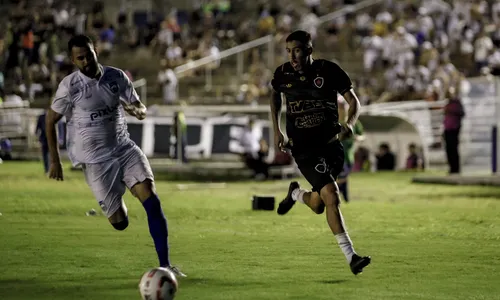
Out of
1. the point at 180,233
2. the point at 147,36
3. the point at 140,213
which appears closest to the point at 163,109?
the point at 147,36

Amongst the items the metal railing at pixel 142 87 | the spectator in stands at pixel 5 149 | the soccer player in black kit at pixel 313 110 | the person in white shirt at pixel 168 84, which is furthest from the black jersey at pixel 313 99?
the metal railing at pixel 142 87

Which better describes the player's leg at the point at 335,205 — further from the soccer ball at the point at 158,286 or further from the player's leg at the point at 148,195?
the soccer ball at the point at 158,286

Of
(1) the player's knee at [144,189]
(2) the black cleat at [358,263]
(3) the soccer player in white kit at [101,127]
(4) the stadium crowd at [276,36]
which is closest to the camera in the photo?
(2) the black cleat at [358,263]

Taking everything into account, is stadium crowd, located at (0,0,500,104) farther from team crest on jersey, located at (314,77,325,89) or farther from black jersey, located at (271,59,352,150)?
team crest on jersey, located at (314,77,325,89)

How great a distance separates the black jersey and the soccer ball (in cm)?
307

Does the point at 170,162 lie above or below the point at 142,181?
below

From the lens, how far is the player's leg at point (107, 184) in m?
13.1

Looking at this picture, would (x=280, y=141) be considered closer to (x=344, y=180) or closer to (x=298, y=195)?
(x=298, y=195)

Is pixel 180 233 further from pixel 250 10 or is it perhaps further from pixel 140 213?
pixel 250 10

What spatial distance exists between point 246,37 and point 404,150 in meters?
10.2

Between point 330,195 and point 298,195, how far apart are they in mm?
2084

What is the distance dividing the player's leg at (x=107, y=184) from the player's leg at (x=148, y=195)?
135 mm

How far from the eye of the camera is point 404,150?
35.8 metres

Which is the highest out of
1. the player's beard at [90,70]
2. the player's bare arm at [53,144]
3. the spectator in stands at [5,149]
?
the player's beard at [90,70]
